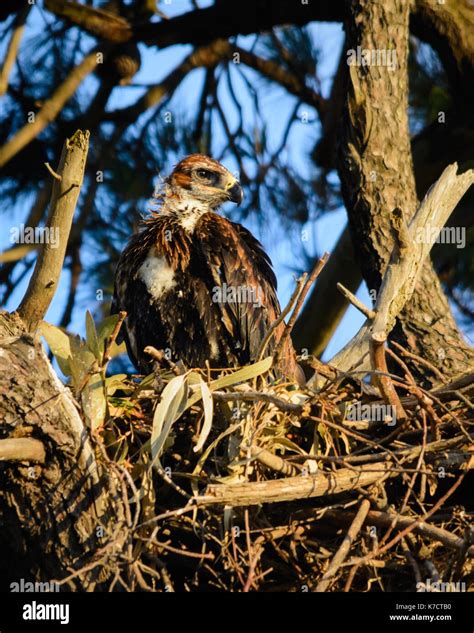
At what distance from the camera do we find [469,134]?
20.7 ft

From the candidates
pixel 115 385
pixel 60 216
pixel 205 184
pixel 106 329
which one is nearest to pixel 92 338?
pixel 106 329

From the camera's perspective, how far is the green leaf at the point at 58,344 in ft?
13.2

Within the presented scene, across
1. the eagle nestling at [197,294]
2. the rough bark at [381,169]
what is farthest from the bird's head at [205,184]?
the rough bark at [381,169]

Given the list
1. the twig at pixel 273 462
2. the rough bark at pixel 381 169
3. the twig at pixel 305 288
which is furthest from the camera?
the rough bark at pixel 381 169

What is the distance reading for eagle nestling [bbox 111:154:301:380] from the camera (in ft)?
17.1

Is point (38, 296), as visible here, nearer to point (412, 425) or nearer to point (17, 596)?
point (17, 596)

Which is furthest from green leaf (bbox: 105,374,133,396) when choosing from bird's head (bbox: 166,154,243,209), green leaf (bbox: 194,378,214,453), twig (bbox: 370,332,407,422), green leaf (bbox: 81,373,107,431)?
bird's head (bbox: 166,154,243,209)

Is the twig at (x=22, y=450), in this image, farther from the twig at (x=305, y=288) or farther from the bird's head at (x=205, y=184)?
the bird's head at (x=205, y=184)

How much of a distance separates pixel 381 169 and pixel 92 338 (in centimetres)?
228

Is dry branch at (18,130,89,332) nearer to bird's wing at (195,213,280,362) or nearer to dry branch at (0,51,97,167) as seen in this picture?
bird's wing at (195,213,280,362)

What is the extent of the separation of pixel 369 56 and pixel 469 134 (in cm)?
100

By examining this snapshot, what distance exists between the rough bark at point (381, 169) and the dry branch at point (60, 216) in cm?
222

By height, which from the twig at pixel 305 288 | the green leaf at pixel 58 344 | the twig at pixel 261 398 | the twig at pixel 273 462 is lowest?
the twig at pixel 273 462

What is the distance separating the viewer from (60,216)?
144 inches
